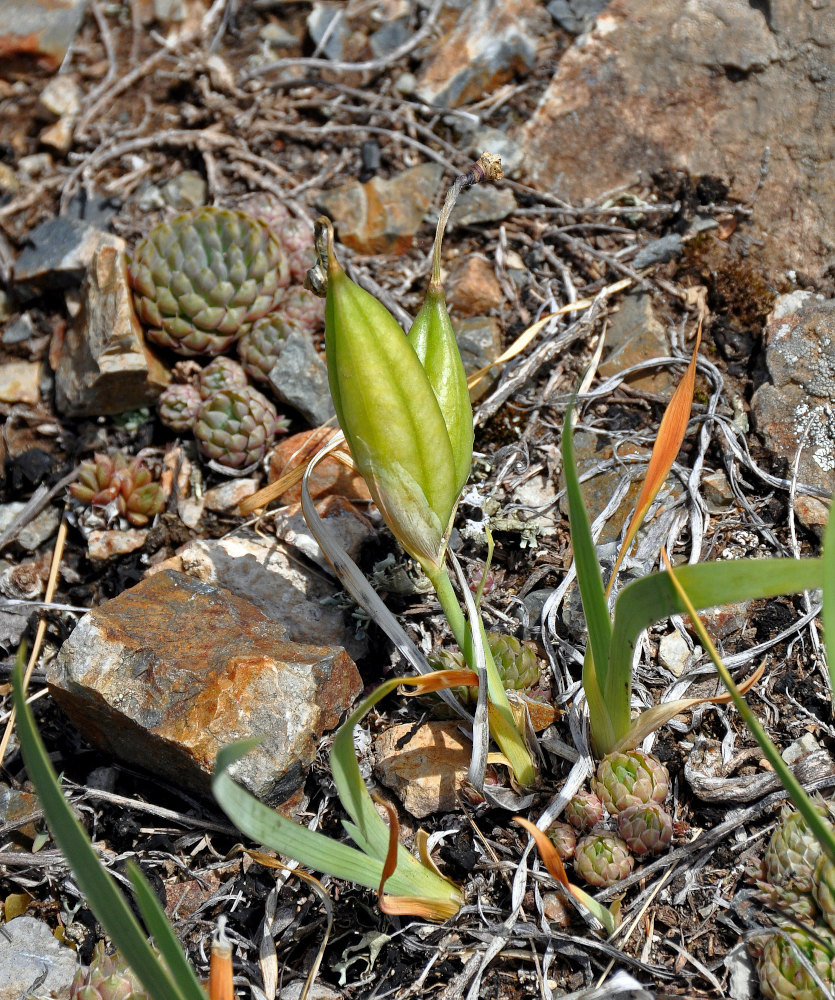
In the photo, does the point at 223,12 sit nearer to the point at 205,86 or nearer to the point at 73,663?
the point at 205,86

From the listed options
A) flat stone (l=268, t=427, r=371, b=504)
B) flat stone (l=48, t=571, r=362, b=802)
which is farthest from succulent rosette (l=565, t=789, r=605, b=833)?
flat stone (l=268, t=427, r=371, b=504)

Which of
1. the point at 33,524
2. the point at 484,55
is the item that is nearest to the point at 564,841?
the point at 33,524

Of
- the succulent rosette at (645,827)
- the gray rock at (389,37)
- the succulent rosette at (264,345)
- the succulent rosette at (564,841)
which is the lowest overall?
the succulent rosette at (564,841)

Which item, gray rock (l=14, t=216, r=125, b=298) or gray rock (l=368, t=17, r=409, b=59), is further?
gray rock (l=368, t=17, r=409, b=59)

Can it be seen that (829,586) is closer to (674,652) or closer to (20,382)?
(674,652)

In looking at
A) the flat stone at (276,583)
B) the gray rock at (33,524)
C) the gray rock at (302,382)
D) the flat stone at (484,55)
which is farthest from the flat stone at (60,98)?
the flat stone at (276,583)

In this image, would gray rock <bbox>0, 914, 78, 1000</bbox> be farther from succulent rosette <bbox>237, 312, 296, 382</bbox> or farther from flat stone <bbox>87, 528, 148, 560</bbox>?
succulent rosette <bbox>237, 312, 296, 382</bbox>

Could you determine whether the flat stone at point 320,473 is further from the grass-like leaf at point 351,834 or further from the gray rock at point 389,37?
the gray rock at point 389,37
